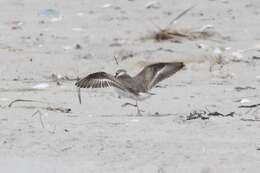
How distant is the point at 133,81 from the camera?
6.93m

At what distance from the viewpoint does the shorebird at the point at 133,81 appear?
6.64 meters

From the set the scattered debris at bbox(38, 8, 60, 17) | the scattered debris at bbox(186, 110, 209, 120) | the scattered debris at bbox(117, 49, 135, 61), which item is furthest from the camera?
the scattered debris at bbox(38, 8, 60, 17)

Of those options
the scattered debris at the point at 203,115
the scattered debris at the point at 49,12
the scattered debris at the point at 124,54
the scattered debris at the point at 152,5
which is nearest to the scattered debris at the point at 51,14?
the scattered debris at the point at 49,12

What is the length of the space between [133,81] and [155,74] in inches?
7.7

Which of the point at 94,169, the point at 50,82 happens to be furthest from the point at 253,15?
the point at 94,169

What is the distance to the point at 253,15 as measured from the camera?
10.0 meters

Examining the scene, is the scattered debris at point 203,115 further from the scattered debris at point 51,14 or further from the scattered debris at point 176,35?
the scattered debris at point 51,14

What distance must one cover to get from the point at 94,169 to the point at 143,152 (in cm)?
36

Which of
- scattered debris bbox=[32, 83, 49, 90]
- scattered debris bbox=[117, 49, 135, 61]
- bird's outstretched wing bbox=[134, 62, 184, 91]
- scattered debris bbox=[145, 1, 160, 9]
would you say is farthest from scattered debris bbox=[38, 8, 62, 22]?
bird's outstretched wing bbox=[134, 62, 184, 91]

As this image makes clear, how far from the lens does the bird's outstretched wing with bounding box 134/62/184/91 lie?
6938mm

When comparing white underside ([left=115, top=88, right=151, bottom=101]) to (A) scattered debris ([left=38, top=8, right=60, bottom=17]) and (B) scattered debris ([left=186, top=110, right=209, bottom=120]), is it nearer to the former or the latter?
(B) scattered debris ([left=186, top=110, right=209, bottom=120])

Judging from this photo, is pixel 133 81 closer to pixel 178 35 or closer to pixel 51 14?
pixel 178 35

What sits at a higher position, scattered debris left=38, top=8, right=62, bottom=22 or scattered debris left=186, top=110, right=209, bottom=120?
scattered debris left=38, top=8, right=62, bottom=22

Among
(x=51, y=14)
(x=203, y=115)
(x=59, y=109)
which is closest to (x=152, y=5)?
(x=51, y=14)
